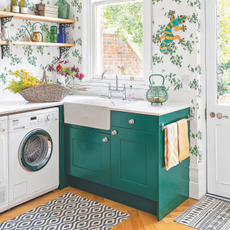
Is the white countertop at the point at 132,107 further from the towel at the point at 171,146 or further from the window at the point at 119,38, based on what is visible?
the window at the point at 119,38

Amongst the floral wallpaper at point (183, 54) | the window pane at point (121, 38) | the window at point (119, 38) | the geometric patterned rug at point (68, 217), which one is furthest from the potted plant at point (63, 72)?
the geometric patterned rug at point (68, 217)

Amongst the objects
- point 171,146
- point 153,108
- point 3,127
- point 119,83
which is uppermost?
point 119,83

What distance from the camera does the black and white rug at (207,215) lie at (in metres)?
2.51

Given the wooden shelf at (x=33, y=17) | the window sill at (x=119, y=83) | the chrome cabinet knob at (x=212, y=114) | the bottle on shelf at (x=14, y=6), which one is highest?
the bottle on shelf at (x=14, y=6)

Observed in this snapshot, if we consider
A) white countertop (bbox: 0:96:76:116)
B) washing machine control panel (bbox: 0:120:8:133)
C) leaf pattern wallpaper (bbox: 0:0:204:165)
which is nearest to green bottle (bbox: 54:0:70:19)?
leaf pattern wallpaper (bbox: 0:0:204:165)

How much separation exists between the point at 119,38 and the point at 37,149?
5.42ft

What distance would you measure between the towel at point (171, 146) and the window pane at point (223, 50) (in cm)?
67

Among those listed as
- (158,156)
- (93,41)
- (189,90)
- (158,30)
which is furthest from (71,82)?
(158,156)

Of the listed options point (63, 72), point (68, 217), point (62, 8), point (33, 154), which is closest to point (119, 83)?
point (63, 72)

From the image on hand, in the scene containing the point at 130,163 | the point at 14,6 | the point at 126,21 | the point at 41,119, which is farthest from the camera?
the point at 126,21

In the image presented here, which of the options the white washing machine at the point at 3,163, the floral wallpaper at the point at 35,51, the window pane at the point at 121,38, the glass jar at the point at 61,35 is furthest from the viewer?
the glass jar at the point at 61,35

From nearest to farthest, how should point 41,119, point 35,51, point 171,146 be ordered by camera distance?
point 171,146, point 41,119, point 35,51

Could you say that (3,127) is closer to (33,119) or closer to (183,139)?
(33,119)

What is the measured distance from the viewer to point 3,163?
8.63ft
